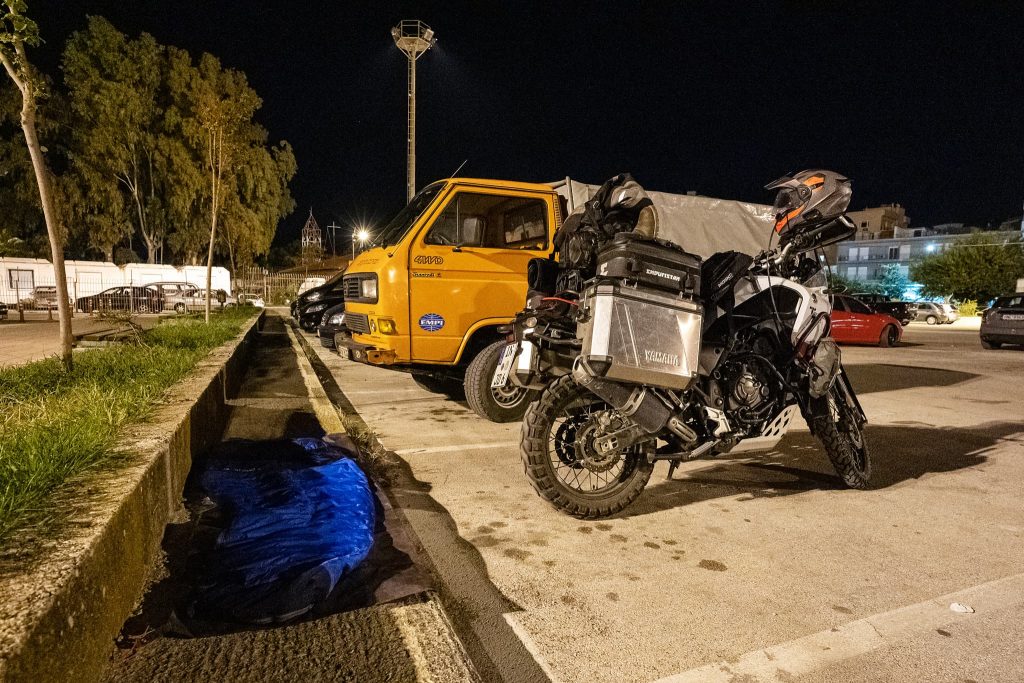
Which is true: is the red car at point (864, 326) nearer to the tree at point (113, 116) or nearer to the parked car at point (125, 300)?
the parked car at point (125, 300)

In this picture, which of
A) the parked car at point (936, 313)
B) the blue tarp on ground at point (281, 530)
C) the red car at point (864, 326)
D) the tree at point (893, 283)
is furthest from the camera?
the tree at point (893, 283)

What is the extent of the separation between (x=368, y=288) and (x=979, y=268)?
49005 millimetres

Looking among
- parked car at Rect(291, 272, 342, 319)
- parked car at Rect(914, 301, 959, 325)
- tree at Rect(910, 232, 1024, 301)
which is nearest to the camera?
parked car at Rect(291, 272, 342, 319)

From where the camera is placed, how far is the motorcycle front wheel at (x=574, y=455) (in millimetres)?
2773

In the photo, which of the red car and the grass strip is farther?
the red car

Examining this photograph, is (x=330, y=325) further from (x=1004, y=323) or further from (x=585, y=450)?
(x=1004, y=323)

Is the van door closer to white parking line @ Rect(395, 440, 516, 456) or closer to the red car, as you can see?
white parking line @ Rect(395, 440, 516, 456)

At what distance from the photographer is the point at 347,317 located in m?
5.84

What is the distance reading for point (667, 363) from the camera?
2.65 metres

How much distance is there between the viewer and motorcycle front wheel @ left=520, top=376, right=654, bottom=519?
9.10ft

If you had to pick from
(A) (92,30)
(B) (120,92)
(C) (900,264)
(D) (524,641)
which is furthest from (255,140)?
(C) (900,264)

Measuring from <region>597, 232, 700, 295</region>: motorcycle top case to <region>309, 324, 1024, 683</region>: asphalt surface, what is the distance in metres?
1.30

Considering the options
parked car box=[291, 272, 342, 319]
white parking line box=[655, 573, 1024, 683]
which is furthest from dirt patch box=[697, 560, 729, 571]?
parked car box=[291, 272, 342, 319]

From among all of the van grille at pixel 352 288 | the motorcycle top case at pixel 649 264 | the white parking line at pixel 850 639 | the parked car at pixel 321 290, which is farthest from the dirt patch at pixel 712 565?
the parked car at pixel 321 290
